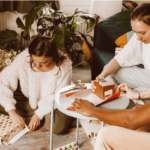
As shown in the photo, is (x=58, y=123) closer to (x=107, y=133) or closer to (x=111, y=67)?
(x=111, y=67)

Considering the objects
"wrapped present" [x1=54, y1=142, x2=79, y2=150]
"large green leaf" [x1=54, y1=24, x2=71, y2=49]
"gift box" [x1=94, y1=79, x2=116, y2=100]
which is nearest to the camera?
"gift box" [x1=94, y1=79, x2=116, y2=100]

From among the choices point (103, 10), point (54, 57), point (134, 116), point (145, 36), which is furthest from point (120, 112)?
point (103, 10)

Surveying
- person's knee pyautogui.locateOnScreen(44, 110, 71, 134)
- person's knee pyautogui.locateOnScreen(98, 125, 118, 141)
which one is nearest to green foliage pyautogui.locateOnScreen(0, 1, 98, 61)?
person's knee pyautogui.locateOnScreen(44, 110, 71, 134)

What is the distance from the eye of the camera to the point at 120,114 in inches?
33.5

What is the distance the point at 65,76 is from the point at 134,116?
2.57ft

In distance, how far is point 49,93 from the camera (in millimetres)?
1520

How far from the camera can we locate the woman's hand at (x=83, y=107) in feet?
3.09

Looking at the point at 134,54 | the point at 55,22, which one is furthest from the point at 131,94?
the point at 55,22

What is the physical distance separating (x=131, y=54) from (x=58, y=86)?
609mm

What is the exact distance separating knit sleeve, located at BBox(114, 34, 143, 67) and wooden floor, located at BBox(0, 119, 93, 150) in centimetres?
64

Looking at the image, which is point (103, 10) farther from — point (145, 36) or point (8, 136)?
point (8, 136)

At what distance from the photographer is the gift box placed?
1072 millimetres

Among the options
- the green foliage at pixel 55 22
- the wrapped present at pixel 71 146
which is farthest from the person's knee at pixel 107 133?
the green foliage at pixel 55 22

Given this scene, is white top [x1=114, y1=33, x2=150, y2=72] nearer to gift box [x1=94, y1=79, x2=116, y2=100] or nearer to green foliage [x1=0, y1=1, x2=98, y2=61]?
gift box [x1=94, y1=79, x2=116, y2=100]
